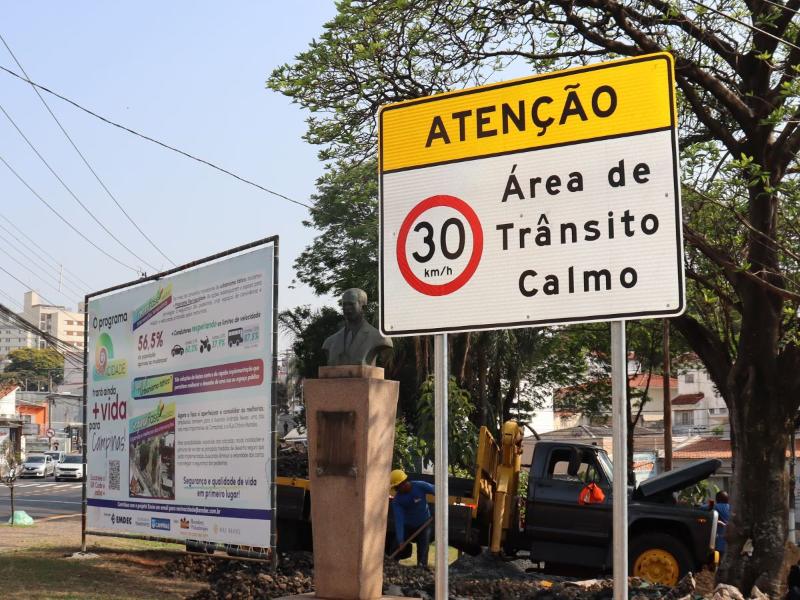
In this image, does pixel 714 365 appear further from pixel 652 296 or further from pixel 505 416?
pixel 505 416

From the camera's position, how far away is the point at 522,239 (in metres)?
4.07

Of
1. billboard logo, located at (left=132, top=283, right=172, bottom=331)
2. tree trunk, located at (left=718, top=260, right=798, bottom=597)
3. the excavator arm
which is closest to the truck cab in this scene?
the excavator arm

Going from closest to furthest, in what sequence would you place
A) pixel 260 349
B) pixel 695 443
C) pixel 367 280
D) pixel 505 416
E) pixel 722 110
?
pixel 260 349
pixel 722 110
pixel 367 280
pixel 505 416
pixel 695 443

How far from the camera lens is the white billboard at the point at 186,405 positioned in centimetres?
1230

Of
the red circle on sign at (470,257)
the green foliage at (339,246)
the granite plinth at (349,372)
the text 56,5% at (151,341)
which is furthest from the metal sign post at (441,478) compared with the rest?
the green foliage at (339,246)

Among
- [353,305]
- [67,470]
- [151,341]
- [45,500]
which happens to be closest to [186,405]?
[151,341]

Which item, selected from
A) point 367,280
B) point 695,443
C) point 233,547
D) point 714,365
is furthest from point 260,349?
point 695,443

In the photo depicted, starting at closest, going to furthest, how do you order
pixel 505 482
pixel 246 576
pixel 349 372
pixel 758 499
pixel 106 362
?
pixel 349 372
pixel 246 576
pixel 758 499
pixel 106 362
pixel 505 482

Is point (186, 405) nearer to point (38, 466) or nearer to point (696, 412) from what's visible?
point (38, 466)

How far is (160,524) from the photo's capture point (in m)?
13.9

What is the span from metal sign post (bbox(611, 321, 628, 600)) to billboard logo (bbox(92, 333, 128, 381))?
1224 cm

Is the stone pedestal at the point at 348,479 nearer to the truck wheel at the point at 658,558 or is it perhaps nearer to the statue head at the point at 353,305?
the statue head at the point at 353,305

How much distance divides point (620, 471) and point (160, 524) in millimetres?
11308

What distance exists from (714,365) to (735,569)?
9.52 feet
